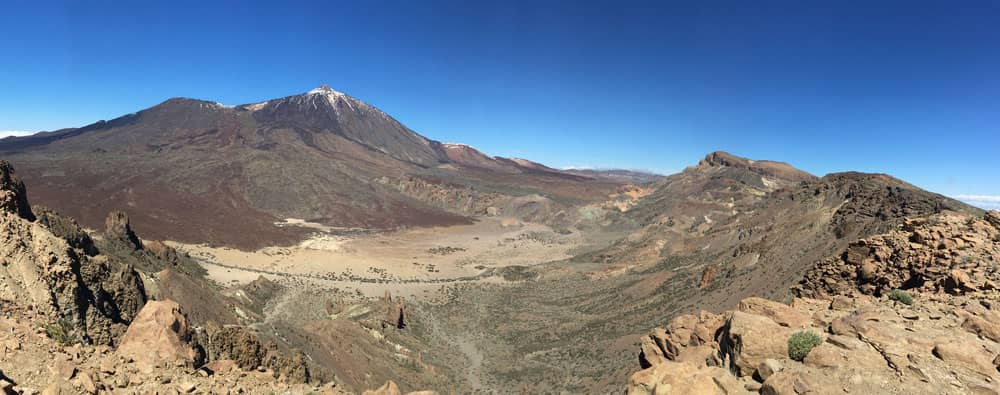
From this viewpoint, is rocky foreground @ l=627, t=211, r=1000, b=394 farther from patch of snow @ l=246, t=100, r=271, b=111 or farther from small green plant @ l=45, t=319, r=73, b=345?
patch of snow @ l=246, t=100, r=271, b=111

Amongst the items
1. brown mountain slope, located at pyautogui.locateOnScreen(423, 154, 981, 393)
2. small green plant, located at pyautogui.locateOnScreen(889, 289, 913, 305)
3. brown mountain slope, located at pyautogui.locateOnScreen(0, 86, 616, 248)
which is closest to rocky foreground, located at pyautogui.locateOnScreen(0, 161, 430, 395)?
small green plant, located at pyautogui.locateOnScreen(889, 289, 913, 305)

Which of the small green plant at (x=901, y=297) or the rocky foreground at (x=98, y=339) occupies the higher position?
the small green plant at (x=901, y=297)

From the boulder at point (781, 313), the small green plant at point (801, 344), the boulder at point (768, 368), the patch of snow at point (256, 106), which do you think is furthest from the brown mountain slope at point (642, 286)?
the patch of snow at point (256, 106)

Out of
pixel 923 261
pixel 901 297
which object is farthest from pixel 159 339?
pixel 923 261

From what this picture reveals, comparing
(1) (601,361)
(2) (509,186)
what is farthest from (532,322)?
(2) (509,186)

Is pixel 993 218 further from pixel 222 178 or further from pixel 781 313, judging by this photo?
pixel 222 178

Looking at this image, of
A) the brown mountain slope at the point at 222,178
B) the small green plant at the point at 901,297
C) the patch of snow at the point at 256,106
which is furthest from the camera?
the patch of snow at the point at 256,106

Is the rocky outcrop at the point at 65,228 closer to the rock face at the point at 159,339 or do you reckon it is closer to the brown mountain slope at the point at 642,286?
the rock face at the point at 159,339
